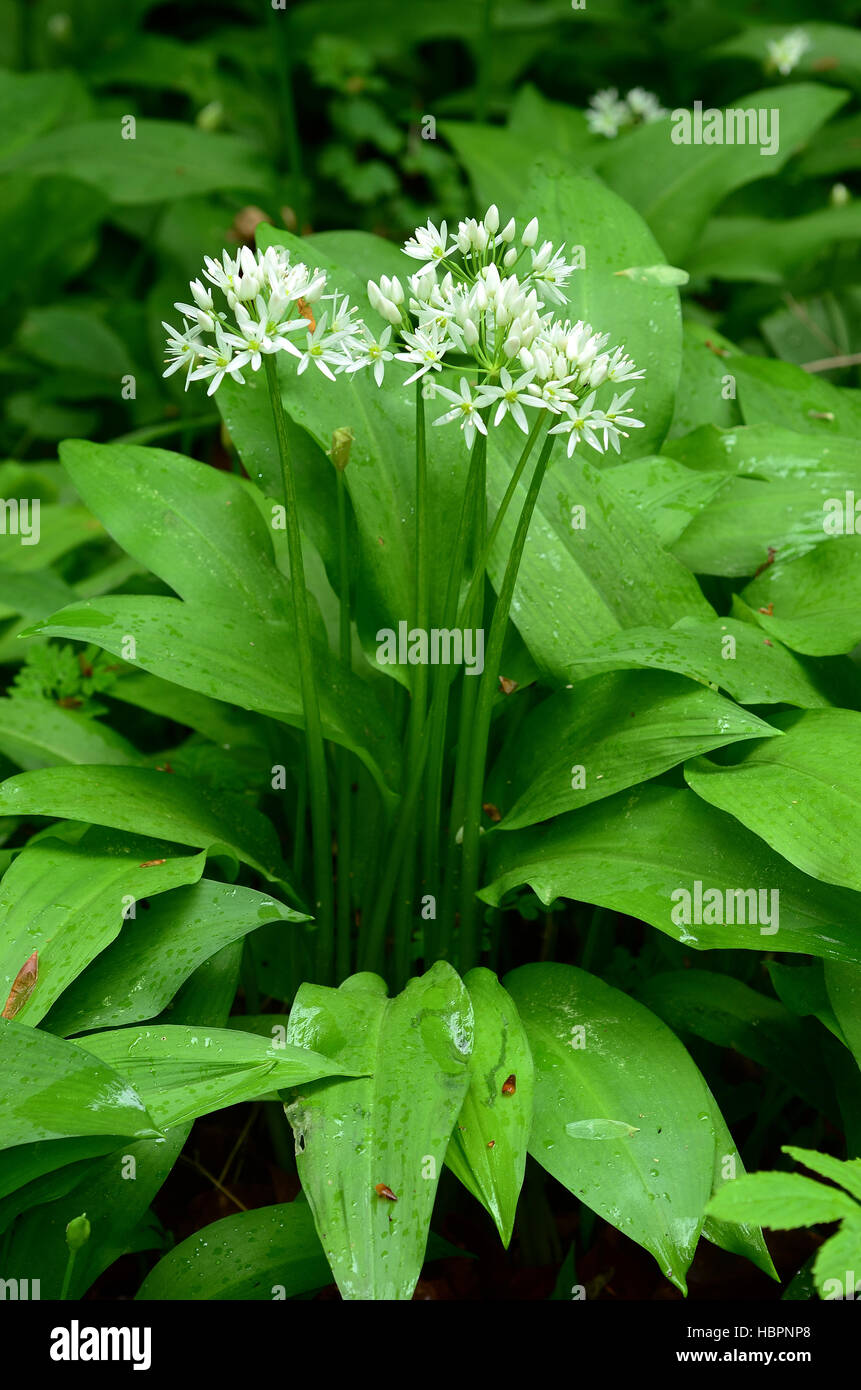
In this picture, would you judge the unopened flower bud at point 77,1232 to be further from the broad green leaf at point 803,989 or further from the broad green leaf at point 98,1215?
the broad green leaf at point 803,989

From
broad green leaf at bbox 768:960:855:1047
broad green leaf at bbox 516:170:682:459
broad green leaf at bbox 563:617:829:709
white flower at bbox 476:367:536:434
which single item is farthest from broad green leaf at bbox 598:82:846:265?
broad green leaf at bbox 768:960:855:1047

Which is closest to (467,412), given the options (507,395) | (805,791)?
(507,395)

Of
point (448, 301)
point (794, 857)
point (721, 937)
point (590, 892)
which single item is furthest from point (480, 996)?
point (448, 301)

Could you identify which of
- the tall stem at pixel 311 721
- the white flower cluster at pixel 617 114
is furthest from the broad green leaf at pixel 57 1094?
the white flower cluster at pixel 617 114

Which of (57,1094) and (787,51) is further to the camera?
(787,51)

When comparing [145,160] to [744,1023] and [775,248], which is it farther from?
[744,1023]

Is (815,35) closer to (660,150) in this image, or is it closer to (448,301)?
(660,150)
